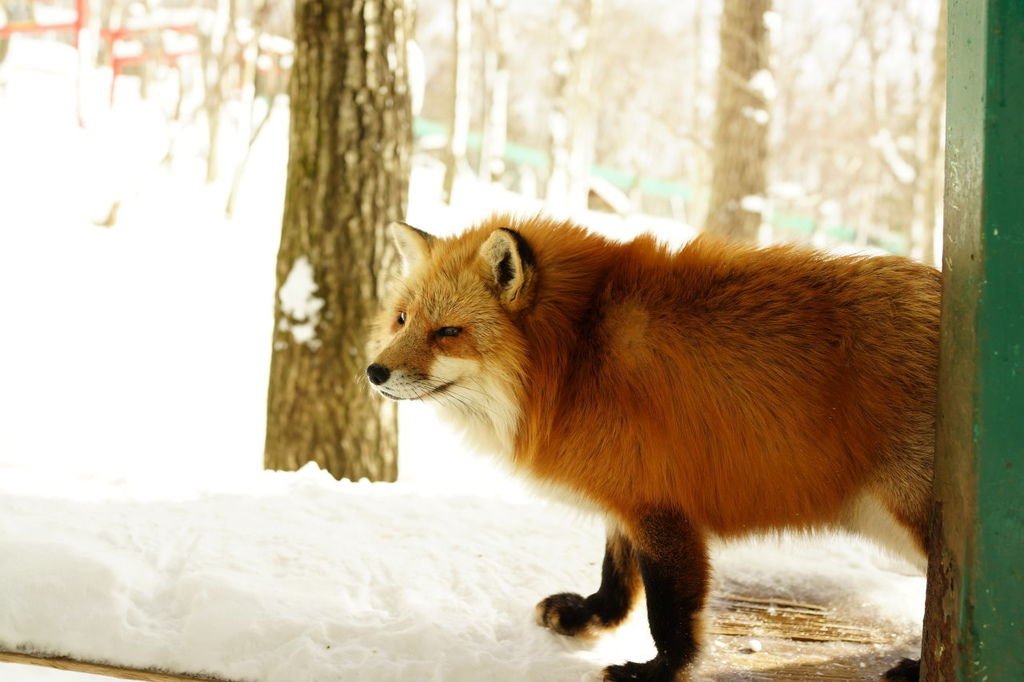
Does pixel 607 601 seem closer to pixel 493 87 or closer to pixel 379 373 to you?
pixel 379 373

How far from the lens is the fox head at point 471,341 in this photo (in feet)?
9.27

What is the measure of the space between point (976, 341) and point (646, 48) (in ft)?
124

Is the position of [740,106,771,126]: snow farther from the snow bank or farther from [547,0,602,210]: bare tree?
[547,0,602,210]: bare tree

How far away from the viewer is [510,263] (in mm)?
2859

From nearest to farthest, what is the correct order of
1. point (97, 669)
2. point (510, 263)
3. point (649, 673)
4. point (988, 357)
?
1. point (988, 357)
2. point (97, 669)
3. point (649, 673)
4. point (510, 263)

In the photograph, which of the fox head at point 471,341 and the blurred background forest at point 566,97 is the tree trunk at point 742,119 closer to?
the blurred background forest at point 566,97

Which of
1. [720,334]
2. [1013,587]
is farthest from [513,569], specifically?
[1013,587]

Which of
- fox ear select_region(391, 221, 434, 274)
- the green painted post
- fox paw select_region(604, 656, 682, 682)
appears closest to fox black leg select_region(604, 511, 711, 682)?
fox paw select_region(604, 656, 682, 682)

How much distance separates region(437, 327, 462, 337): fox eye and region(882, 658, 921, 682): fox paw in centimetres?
171

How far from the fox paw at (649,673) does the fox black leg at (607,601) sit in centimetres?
32

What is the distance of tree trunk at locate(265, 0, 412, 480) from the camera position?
4.88 metres

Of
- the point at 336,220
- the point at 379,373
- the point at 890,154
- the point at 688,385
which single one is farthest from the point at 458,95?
the point at 688,385

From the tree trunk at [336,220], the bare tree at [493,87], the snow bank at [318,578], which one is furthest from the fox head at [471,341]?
the bare tree at [493,87]

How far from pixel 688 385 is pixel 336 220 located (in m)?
2.84
